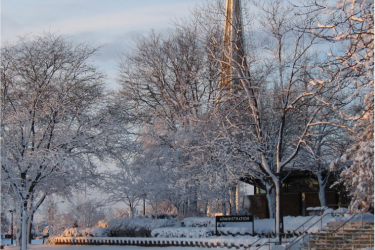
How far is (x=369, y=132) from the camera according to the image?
1812 cm

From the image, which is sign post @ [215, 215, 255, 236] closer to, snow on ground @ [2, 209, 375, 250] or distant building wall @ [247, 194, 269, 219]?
snow on ground @ [2, 209, 375, 250]

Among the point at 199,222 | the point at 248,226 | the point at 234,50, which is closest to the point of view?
the point at 248,226

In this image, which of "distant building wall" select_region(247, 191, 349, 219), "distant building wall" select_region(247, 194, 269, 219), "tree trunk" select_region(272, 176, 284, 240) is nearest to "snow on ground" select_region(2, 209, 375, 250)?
"tree trunk" select_region(272, 176, 284, 240)

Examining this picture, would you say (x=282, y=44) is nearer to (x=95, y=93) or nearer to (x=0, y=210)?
(x=95, y=93)

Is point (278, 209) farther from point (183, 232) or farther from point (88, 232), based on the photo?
point (88, 232)

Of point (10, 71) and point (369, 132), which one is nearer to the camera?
point (369, 132)

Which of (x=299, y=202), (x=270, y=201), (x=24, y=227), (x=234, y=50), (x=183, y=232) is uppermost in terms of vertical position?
(x=234, y=50)

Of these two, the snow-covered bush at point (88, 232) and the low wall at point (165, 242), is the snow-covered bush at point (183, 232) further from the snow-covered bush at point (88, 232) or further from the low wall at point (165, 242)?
the snow-covered bush at point (88, 232)

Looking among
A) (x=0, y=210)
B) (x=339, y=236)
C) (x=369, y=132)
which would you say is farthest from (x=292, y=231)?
(x=0, y=210)

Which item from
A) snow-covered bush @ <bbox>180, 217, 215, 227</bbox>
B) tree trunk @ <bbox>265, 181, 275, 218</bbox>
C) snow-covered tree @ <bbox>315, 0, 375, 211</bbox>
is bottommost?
snow-covered bush @ <bbox>180, 217, 215, 227</bbox>

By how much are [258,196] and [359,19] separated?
2862cm

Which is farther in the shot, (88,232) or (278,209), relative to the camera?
(88,232)

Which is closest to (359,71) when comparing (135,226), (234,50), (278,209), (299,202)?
(278,209)

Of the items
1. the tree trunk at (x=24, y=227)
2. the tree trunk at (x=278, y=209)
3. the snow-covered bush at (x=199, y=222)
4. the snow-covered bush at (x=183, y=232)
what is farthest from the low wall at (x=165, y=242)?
the tree trunk at (x=24, y=227)
